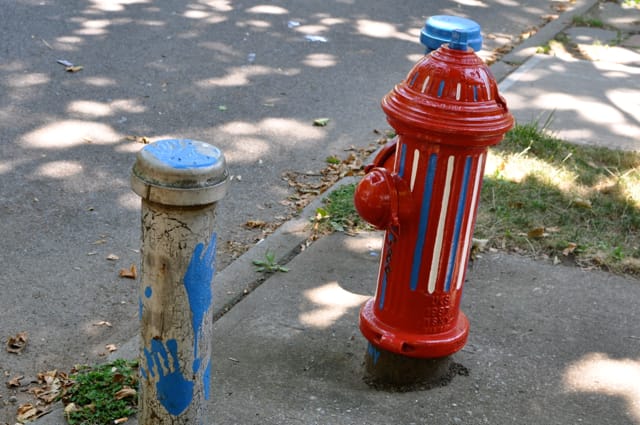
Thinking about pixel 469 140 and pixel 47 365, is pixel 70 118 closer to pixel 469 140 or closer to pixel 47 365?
pixel 47 365

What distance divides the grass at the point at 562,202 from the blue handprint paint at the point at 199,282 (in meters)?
2.42

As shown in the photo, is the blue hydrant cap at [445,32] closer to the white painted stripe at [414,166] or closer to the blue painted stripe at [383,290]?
the white painted stripe at [414,166]

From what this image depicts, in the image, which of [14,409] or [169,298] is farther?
[14,409]

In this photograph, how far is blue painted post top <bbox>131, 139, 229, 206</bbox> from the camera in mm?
2119

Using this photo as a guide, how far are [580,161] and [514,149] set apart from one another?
16.9 inches

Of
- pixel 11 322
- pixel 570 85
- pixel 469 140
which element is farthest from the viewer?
pixel 570 85

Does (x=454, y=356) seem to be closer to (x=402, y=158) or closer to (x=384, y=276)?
(x=384, y=276)

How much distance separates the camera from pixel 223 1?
8875 millimetres

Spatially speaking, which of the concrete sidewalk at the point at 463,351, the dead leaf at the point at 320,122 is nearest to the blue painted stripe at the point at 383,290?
the concrete sidewalk at the point at 463,351

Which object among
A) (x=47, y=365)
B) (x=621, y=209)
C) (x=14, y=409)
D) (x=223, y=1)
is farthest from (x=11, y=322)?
(x=223, y=1)

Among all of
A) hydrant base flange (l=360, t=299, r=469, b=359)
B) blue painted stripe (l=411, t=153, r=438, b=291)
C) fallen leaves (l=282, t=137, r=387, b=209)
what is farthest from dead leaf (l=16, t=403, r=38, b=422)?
fallen leaves (l=282, t=137, r=387, b=209)

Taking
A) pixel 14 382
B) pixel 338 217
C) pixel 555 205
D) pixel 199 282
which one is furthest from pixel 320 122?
pixel 199 282

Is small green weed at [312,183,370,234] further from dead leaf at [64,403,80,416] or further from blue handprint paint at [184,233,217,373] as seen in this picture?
blue handprint paint at [184,233,217,373]

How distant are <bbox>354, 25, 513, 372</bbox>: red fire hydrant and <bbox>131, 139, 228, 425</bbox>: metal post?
2.72ft
